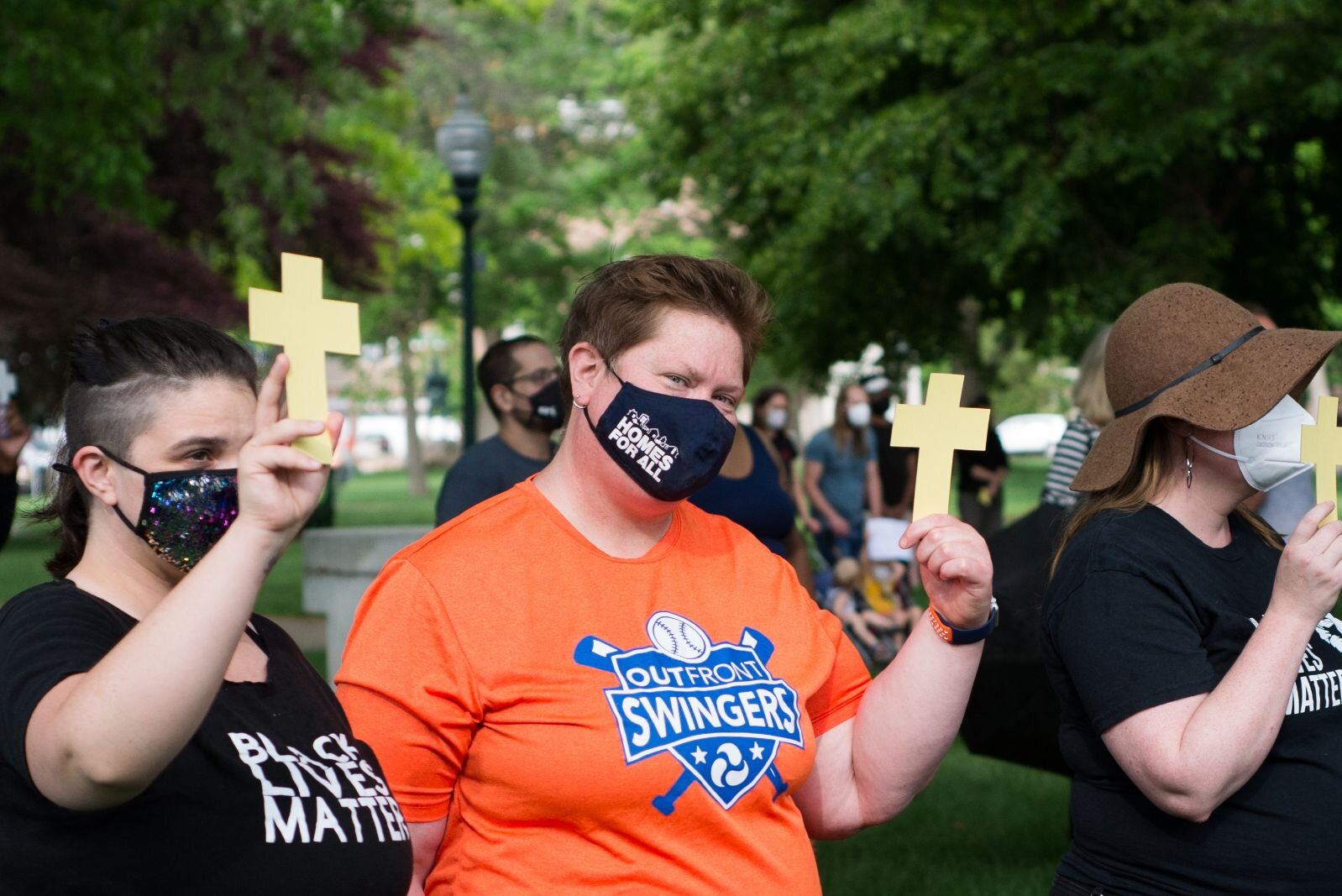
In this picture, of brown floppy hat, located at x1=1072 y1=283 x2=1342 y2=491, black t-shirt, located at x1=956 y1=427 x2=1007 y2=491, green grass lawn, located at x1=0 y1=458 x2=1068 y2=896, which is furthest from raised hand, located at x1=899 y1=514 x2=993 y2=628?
black t-shirt, located at x1=956 y1=427 x2=1007 y2=491

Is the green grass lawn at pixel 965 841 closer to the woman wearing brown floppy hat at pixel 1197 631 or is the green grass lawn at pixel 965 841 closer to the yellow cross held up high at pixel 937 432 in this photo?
the woman wearing brown floppy hat at pixel 1197 631

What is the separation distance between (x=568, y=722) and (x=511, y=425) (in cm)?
351

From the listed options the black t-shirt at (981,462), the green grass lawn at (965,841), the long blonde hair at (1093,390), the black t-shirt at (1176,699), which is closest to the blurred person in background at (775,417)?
the black t-shirt at (981,462)

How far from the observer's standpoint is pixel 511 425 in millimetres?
5750

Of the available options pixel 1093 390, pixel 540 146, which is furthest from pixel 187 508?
pixel 540 146

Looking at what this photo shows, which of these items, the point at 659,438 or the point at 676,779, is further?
the point at 659,438

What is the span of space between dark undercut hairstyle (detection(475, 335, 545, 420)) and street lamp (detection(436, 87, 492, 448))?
563cm

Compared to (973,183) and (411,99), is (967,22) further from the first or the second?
(411,99)

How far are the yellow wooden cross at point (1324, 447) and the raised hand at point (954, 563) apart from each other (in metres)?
0.75

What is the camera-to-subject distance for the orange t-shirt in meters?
2.31

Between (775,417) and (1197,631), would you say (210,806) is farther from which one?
(775,417)

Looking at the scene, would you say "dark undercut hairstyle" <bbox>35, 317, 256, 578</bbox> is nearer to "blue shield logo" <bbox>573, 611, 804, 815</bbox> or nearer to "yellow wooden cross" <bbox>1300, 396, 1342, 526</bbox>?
"blue shield logo" <bbox>573, 611, 804, 815</bbox>

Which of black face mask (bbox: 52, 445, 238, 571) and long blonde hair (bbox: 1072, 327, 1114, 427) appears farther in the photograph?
long blonde hair (bbox: 1072, 327, 1114, 427)

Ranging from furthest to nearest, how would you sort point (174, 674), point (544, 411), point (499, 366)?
point (499, 366)
point (544, 411)
point (174, 674)
